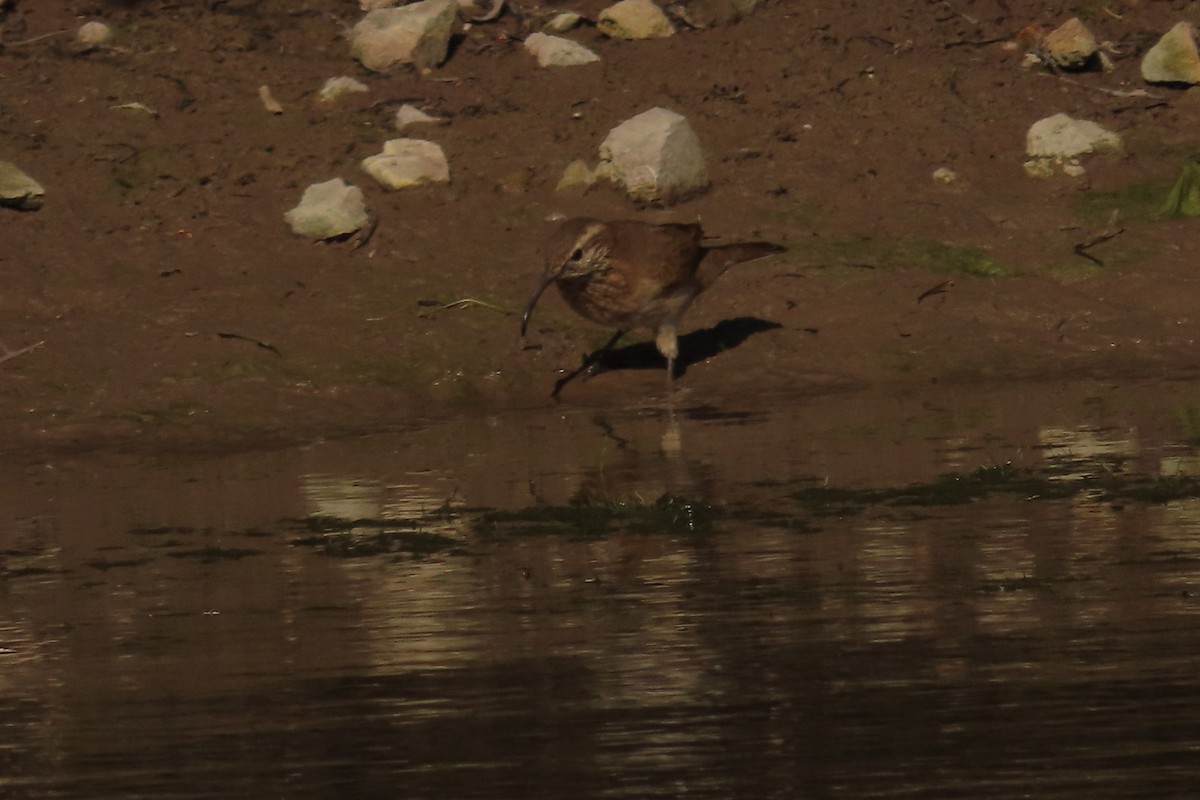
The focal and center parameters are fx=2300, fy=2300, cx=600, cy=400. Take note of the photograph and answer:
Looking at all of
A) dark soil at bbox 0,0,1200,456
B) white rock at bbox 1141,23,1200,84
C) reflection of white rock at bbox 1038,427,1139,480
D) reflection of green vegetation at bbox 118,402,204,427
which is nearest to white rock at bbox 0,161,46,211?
dark soil at bbox 0,0,1200,456

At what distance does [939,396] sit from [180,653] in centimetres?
561

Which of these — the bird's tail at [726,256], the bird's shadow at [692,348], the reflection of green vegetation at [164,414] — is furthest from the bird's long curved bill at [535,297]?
the reflection of green vegetation at [164,414]

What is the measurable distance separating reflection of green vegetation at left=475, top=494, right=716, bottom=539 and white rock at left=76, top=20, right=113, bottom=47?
799 cm

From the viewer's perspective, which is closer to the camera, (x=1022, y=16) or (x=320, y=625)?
(x=320, y=625)

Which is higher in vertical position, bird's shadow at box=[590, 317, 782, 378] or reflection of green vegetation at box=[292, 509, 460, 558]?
bird's shadow at box=[590, 317, 782, 378]

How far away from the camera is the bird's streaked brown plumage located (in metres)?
11.2

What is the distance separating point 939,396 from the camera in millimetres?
11000

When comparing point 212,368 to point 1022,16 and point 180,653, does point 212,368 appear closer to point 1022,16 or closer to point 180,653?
point 180,653

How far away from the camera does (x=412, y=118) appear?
14.5 meters

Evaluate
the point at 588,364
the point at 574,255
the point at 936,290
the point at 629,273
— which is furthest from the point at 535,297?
the point at 936,290

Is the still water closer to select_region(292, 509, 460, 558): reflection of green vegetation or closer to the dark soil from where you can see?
select_region(292, 509, 460, 558): reflection of green vegetation

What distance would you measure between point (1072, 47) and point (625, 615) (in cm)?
1016

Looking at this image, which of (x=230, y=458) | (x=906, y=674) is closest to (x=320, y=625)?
(x=906, y=674)

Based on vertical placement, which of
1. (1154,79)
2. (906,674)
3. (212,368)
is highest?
(1154,79)
